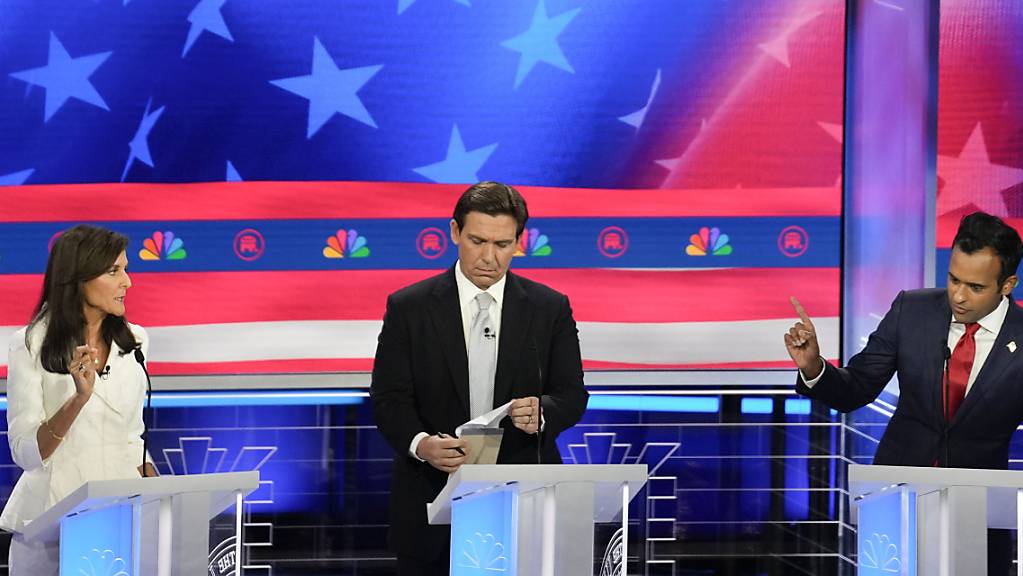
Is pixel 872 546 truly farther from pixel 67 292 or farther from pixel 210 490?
pixel 67 292

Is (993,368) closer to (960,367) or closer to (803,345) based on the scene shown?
(960,367)

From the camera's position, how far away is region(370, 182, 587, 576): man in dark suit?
12.2 ft

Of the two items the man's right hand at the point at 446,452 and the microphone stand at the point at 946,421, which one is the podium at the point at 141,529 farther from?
the microphone stand at the point at 946,421

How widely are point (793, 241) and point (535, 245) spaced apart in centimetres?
105

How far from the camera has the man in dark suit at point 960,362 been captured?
12.5 feet

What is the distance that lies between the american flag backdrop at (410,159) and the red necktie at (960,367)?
2.09 m

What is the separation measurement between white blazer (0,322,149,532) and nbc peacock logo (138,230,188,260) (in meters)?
2.30

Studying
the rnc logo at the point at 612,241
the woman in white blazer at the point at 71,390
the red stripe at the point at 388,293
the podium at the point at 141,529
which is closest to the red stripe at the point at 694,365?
the red stripe at the point at 388,293

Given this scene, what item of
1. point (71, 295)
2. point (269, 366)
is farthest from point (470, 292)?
point (269, 366)

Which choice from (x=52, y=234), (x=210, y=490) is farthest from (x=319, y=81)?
(x=210, y=490)

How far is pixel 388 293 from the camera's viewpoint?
5.94m

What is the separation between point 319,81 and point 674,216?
4.99ft

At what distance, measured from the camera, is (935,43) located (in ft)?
18.1

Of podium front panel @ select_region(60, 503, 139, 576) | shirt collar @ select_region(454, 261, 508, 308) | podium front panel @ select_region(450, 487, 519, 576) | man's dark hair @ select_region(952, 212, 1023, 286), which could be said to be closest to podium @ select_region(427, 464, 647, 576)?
podium front panel @ select_region(450, 487, 519, 576)
